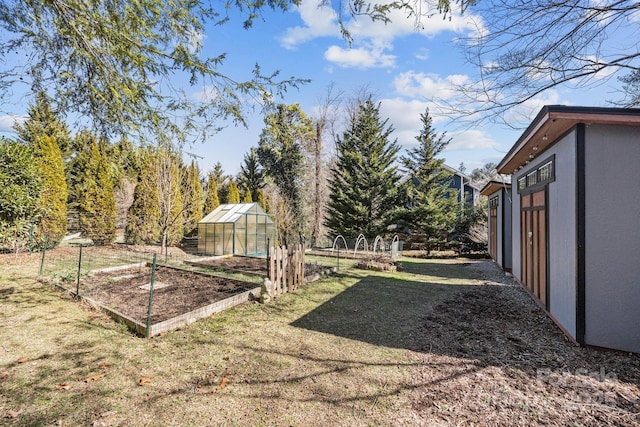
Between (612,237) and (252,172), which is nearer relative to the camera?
(612,237)

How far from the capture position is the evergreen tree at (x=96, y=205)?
44.0 ft

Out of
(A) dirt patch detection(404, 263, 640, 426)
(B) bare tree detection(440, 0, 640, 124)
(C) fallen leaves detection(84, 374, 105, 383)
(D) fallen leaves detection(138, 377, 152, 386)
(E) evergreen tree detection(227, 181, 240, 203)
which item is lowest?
(D) fallen leaves detection(138, 377, 152, 386)

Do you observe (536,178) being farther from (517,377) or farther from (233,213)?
(233,213)

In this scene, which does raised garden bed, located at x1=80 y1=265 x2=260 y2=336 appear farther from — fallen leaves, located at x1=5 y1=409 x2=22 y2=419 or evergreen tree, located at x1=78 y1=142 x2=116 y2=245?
evergreen tree, located at x1=78 y1=142 x2=116 y2=245

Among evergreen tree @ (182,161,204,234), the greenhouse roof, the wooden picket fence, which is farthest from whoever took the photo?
evergreen tree @ (182,161,204,234)

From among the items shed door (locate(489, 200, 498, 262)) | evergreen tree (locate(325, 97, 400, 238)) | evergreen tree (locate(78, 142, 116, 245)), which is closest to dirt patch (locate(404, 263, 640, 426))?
shed door (locate(489, 200, 498, 262))

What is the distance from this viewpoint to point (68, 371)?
3.27 metres

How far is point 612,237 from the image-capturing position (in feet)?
12.9

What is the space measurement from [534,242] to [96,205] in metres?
16.1

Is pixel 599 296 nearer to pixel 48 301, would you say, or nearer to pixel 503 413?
pixel 503 413

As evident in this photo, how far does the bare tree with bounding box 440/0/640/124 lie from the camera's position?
421 centimetres

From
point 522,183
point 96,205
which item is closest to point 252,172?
A: point 96,205

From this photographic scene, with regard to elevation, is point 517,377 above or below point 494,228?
below

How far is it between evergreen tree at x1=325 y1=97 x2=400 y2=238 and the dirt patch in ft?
41.9
